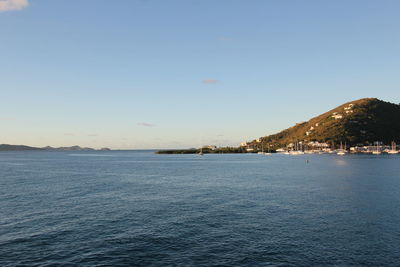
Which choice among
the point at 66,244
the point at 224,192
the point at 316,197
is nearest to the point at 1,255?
the point at 66,244

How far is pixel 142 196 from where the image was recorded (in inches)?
2940

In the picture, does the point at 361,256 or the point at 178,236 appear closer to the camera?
the point at 361,256

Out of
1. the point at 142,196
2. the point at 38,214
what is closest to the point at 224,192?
the point at 142,196

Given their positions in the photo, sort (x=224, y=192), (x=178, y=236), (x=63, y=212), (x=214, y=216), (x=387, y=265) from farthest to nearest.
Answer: (x=224, y=192)
(x=63, y=212)
(x=214, y=216)
(x=178, y=236)
(x=387, y=265)

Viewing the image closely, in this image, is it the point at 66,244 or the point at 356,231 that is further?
the point at 356,231

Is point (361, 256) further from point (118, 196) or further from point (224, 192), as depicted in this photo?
point (118, 196)

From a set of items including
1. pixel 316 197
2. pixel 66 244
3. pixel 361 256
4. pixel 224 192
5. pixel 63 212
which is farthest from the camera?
pixel 224 192

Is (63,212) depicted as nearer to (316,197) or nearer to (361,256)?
(361,256)

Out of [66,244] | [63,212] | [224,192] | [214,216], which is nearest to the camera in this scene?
[66,244]

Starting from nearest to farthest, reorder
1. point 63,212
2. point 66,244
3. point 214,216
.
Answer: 1. point 66,244
2. point 214,216
3. point 63,212

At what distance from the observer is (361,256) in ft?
112

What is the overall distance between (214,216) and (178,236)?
41.5 feet

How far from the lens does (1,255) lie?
34469mm

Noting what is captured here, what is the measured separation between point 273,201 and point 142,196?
34.1 metres
